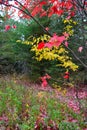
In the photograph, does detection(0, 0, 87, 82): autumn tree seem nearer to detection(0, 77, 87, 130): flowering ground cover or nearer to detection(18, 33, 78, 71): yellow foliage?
detection(18, 33, 78, 71): yellow foliage

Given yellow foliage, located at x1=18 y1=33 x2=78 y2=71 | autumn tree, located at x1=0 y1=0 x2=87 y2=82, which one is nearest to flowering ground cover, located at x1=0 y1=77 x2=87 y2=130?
yellow foliage, located at x1=18 y1=33 x2=78 y2=71

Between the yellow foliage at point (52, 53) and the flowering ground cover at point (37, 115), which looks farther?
the yellow foliage at point (52, 53)

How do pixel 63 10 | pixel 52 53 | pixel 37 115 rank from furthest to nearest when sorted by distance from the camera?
1. pixel 52 53
2. pixel 37 115
3. pixel 63 10

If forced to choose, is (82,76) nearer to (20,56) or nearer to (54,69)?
(54,69)

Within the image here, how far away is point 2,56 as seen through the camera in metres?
17.0

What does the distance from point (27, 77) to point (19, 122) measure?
10.1 meters

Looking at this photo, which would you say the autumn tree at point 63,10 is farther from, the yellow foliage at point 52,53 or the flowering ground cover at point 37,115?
the flowering ground cover at point 37,115

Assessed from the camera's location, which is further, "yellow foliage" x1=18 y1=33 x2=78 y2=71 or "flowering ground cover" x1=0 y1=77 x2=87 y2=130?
"yellow foliage" x1=18 y1=33 x2=78 y2=71

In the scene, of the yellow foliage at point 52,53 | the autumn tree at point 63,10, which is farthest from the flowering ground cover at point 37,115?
the autumn tree at point 63,10

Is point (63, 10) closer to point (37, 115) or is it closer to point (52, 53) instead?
point (37, 115)

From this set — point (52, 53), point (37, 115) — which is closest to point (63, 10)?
point (37, 115)

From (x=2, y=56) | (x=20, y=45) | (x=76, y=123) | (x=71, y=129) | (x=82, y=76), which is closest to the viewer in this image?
(x=71, y=129)

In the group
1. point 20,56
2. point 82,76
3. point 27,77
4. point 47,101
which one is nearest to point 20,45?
point 20,56

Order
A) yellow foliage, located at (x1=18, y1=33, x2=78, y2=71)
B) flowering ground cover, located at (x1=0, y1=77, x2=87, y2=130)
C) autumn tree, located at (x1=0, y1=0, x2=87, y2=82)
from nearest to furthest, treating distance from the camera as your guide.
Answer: autumn tree, located at (x1=0, y1=0, x2=87, y2=82)
flowering ground cover, located at (x1=0, y1=77, x2=87, y2=130)
yellow foliage, located at (x1=18, y1=33, x2=78, y2=71)
